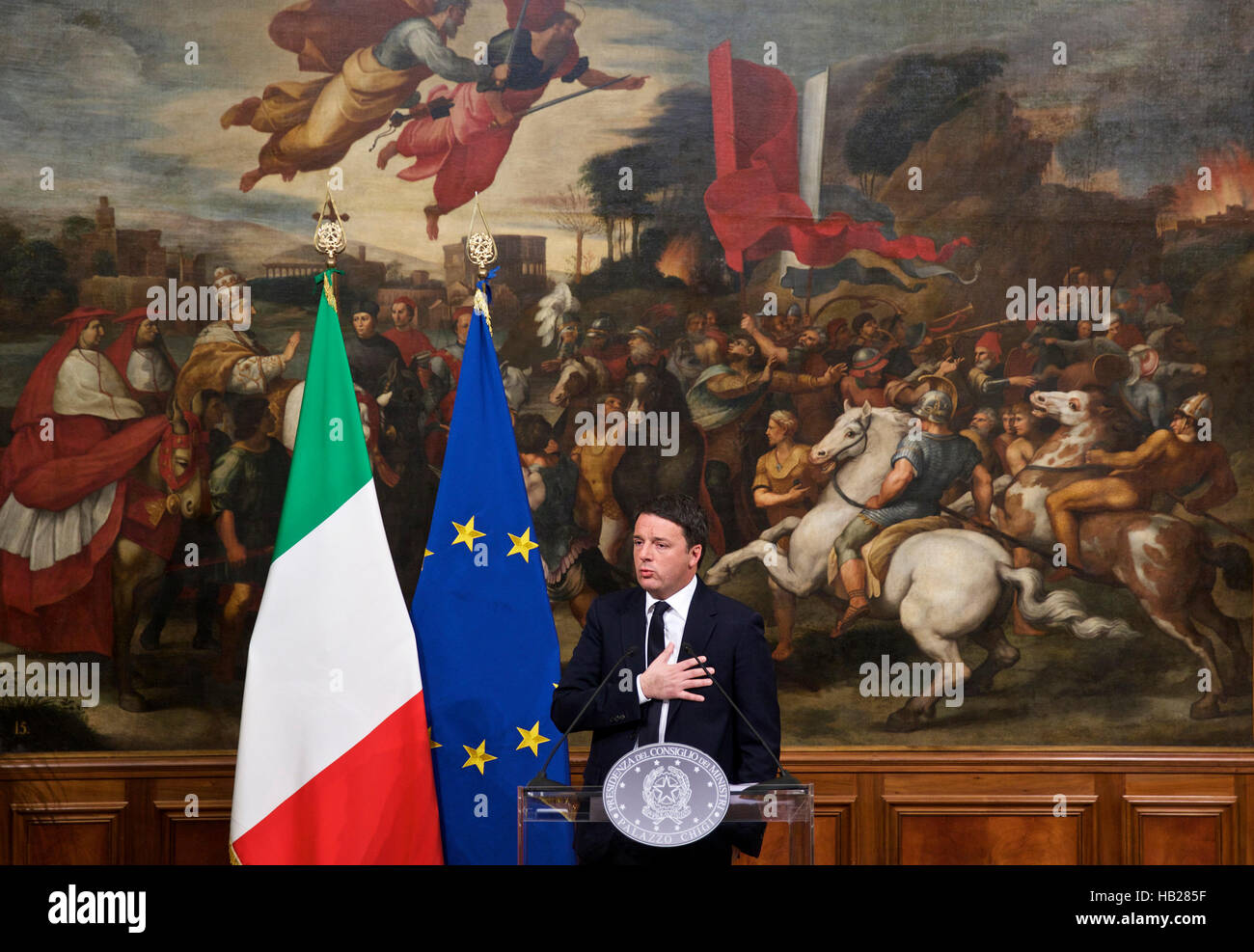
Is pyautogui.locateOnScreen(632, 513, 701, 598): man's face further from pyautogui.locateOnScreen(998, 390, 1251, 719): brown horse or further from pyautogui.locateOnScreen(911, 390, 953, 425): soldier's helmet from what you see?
pyautogui.locateOnScreen(998, 390, 1251, 719): brown horse

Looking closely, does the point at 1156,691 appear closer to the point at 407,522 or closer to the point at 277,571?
the point at 407,522

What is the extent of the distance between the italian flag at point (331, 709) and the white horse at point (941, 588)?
183 cm

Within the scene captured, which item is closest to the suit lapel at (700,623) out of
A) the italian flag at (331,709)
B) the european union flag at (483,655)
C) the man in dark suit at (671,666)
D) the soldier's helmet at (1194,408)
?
the man in dark suit at (671,666)

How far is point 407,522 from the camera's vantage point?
588 centimetres

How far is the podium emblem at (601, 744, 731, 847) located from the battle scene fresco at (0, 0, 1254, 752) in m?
3.04

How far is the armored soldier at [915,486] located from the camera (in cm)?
590

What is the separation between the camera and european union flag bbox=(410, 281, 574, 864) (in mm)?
4977

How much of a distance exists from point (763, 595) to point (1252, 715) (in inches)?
105

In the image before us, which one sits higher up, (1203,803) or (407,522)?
(407,522)

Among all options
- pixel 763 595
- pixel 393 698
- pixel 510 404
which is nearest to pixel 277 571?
pixel 393 698

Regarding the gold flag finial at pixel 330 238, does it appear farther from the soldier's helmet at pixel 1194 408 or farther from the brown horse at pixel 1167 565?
the soldier's helmet at pixel 1194 408

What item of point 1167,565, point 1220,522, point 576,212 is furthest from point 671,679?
point 1220,522

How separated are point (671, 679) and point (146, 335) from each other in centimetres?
390

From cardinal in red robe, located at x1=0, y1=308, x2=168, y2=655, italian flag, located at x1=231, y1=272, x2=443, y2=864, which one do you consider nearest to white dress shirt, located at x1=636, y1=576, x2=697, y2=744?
italian flag, located at x1=231, y1=272, x2=443, y2=864
